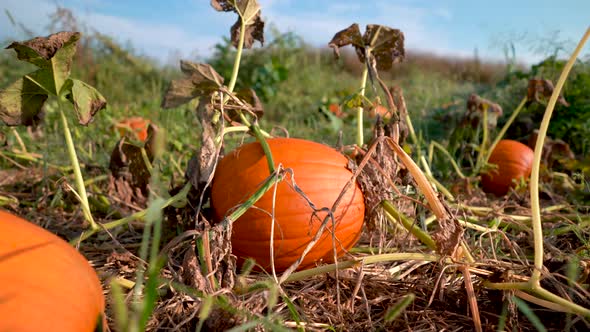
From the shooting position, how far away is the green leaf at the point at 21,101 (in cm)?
164

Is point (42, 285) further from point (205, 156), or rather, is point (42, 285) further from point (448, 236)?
point (448, 236)

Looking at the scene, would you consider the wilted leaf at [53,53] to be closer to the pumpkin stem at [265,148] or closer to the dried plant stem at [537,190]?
the pumpkin stem at [265,148]

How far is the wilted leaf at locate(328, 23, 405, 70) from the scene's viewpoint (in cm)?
195

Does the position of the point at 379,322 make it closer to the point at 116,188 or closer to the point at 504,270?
the point at 504,270

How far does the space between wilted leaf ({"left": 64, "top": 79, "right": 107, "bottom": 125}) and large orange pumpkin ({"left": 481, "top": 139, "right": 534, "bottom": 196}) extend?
223cm

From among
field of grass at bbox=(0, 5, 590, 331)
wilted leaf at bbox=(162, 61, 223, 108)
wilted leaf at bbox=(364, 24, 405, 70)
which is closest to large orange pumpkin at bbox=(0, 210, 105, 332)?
field of grass at bbox=(0, 5, 590, 331)

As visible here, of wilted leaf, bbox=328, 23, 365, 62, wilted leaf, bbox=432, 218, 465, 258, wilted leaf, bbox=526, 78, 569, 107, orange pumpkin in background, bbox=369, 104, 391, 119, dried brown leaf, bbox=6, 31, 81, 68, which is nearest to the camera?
wilted leaf, bbox=432, 218, 465, 258

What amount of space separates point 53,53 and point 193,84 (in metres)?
Result: 0.43

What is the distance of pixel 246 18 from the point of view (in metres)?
1.86

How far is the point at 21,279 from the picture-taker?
93 centimetres

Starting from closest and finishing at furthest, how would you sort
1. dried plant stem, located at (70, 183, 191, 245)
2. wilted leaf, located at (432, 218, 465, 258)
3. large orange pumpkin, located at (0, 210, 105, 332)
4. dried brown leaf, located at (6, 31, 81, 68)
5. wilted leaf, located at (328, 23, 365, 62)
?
1. large orange pumpkin, located at (0, 210, 105, 332)
2. wilted leaf, located at (432, 218, 465, 258)
3. dried brown leaf, located at (6, 31, 81, 68)
4. dried plant stem, located at (70, 183, 191, 245)
5. wilted leaf, located at (328, 23, 365, 62)

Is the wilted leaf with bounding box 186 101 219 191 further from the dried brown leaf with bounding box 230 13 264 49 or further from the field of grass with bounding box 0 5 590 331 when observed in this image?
the dried brown leaf with bounding box 230 13 264 49

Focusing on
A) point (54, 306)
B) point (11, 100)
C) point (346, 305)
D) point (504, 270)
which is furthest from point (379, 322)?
point (11, 100)

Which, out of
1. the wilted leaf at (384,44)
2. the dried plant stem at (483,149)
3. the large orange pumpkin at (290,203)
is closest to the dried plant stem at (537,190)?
the large orange pumpkin at (290,203)
